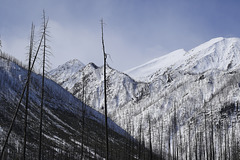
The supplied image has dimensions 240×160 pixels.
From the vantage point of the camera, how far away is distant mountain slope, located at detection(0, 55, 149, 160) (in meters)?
94.6

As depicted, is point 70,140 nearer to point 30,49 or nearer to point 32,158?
point 32,158

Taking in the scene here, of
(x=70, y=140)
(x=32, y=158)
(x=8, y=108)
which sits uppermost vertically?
(x=8, y=108)

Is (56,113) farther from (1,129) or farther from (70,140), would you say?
(1,129)

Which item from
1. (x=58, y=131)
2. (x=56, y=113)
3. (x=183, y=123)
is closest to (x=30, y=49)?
(x=58, y=131)

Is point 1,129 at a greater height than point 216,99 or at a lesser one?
lesser

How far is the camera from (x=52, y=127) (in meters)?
131

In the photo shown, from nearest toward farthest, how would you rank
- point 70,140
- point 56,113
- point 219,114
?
1. point 70,140
2. point 56,113
3. point 219,114

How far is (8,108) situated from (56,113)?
1439 inches

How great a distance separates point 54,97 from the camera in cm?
18325

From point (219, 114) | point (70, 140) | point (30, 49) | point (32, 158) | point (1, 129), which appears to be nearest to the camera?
point (30, 49)

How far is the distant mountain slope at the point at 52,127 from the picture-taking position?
310 feet

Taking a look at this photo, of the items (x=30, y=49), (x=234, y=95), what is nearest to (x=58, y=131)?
(x=30, y=49)

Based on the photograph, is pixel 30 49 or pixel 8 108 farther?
pixel 8 108

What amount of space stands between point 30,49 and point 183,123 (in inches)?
7312
